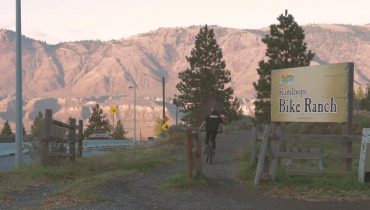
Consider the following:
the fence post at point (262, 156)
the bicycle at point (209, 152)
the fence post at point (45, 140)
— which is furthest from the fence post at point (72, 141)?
the fence post at point (262, 156)

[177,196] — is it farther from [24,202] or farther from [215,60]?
[215,60]

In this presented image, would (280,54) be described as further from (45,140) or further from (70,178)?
(70,178)

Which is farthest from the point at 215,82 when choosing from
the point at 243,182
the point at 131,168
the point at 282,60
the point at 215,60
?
the point at 243,182

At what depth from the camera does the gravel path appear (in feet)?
34.2

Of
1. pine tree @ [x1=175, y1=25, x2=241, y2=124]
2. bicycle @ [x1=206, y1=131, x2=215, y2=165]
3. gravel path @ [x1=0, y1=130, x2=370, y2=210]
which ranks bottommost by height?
gravel path @ [x1=0, y1=130, x2=370, y2=210]

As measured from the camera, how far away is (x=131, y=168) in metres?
16.9

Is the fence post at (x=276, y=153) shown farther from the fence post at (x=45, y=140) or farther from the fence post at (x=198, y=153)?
the fence post at (x=45, y=140)

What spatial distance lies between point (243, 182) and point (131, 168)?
4553mm

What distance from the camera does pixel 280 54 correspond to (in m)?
42.1

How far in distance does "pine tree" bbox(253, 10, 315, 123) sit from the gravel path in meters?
27.0

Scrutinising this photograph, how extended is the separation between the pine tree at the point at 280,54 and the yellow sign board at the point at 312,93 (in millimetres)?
25187

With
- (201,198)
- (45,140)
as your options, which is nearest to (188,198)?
(201,198)

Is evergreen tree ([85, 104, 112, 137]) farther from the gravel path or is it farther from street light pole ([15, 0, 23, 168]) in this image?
the gravel path

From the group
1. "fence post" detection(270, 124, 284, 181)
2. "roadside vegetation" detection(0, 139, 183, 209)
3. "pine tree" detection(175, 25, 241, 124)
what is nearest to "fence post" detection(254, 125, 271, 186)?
"fence post" detection(270, 124, 284, 181)
